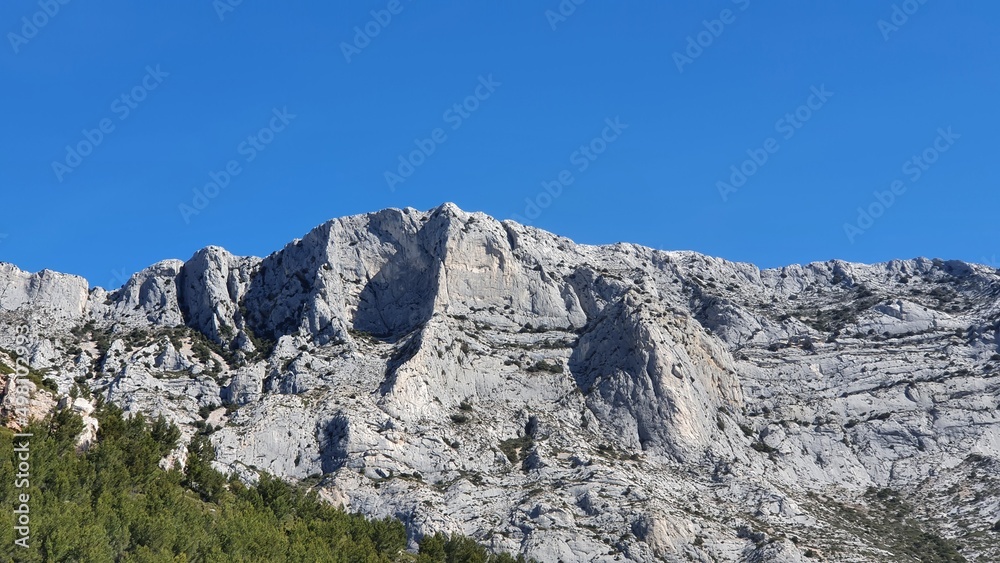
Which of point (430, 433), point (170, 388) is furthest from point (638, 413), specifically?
point (170, 388)

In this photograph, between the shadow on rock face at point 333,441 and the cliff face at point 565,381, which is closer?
the cliff face at point 565,381

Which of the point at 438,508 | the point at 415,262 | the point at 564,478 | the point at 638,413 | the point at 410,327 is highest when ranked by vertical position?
the point at 415,262

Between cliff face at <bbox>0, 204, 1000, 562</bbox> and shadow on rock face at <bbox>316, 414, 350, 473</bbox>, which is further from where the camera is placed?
shadow on rock face at <bbox>316, 414, 350, 473</bbox>

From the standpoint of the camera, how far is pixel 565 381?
423 ft

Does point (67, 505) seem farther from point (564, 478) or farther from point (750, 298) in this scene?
point (750, 298)

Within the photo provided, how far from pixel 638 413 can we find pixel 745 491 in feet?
53.9

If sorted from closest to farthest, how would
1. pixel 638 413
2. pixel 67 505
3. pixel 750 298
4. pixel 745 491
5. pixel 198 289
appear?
pixel 67 505 → pixel 745 491 → pixel 638 413 → pixel 198 289 → pixel 750 298

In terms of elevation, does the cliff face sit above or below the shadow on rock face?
above

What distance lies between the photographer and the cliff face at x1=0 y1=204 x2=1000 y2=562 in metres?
106

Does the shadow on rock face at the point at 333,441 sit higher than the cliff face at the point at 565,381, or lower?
lower

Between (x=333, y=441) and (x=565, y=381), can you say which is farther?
(x=565, y=381)

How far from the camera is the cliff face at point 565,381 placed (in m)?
106

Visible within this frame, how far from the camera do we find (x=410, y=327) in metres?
138

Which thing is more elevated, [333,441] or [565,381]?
[565,381]
